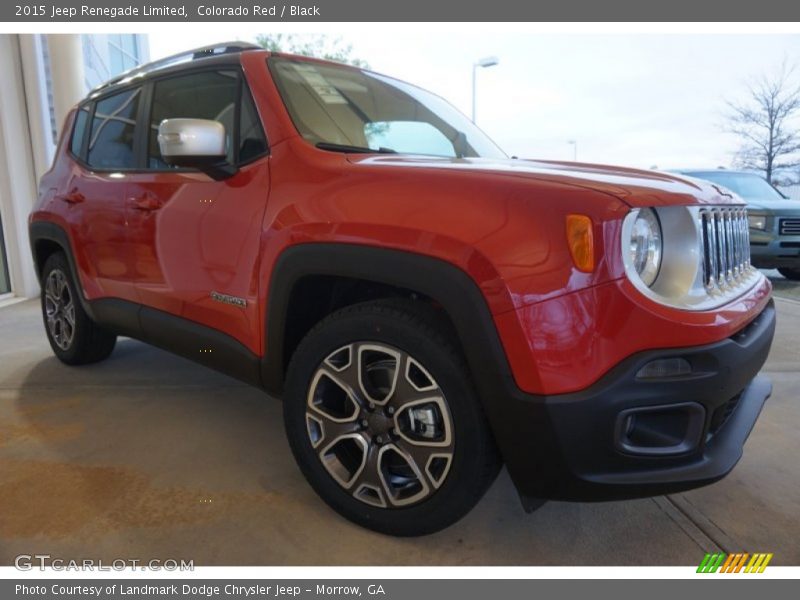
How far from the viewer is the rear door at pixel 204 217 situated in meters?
2.19

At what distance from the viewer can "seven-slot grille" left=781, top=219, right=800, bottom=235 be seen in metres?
6.88

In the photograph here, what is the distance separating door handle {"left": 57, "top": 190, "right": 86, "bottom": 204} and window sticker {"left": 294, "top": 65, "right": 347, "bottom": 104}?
161 centimetres

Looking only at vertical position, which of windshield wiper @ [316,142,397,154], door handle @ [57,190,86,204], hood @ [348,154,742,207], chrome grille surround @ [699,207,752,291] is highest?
windshield wiper @ [316,142,397,154]

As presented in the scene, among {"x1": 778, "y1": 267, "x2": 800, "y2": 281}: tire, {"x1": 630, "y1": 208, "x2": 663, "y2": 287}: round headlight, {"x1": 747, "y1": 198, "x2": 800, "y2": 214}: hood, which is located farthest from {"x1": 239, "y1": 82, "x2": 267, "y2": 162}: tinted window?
{"x1": 778, "y1": 267, "x2": 800, "y2": 281}: tire

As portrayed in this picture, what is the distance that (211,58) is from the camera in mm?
2574

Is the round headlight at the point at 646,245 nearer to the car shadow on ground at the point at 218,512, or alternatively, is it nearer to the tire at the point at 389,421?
the tire at the point at 389,421

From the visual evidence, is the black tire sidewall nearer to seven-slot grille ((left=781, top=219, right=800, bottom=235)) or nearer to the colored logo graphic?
the colored logo graphic

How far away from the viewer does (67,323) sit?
372 centimetres

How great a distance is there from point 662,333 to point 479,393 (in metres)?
0.52

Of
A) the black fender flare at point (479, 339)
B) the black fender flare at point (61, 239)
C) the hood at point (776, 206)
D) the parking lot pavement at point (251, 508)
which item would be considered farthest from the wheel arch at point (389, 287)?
the hood at point (776, 206)

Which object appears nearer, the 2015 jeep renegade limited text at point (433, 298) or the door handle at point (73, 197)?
the 2015 jeep renegade limited text at point (433, 298)

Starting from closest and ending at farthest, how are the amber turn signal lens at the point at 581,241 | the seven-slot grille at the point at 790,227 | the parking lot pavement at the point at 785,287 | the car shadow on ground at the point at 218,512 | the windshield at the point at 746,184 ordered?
the amber turn signal lens at the point at 581,241
the car shadow on ground at the point at 218,512
the parking lot pavement at the point at 785,287
the seven-slot grille at the point at 790,227
the windshield at the point at 746,184

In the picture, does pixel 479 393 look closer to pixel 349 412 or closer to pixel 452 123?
pixel 349 412

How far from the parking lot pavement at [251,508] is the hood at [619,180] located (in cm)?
114
